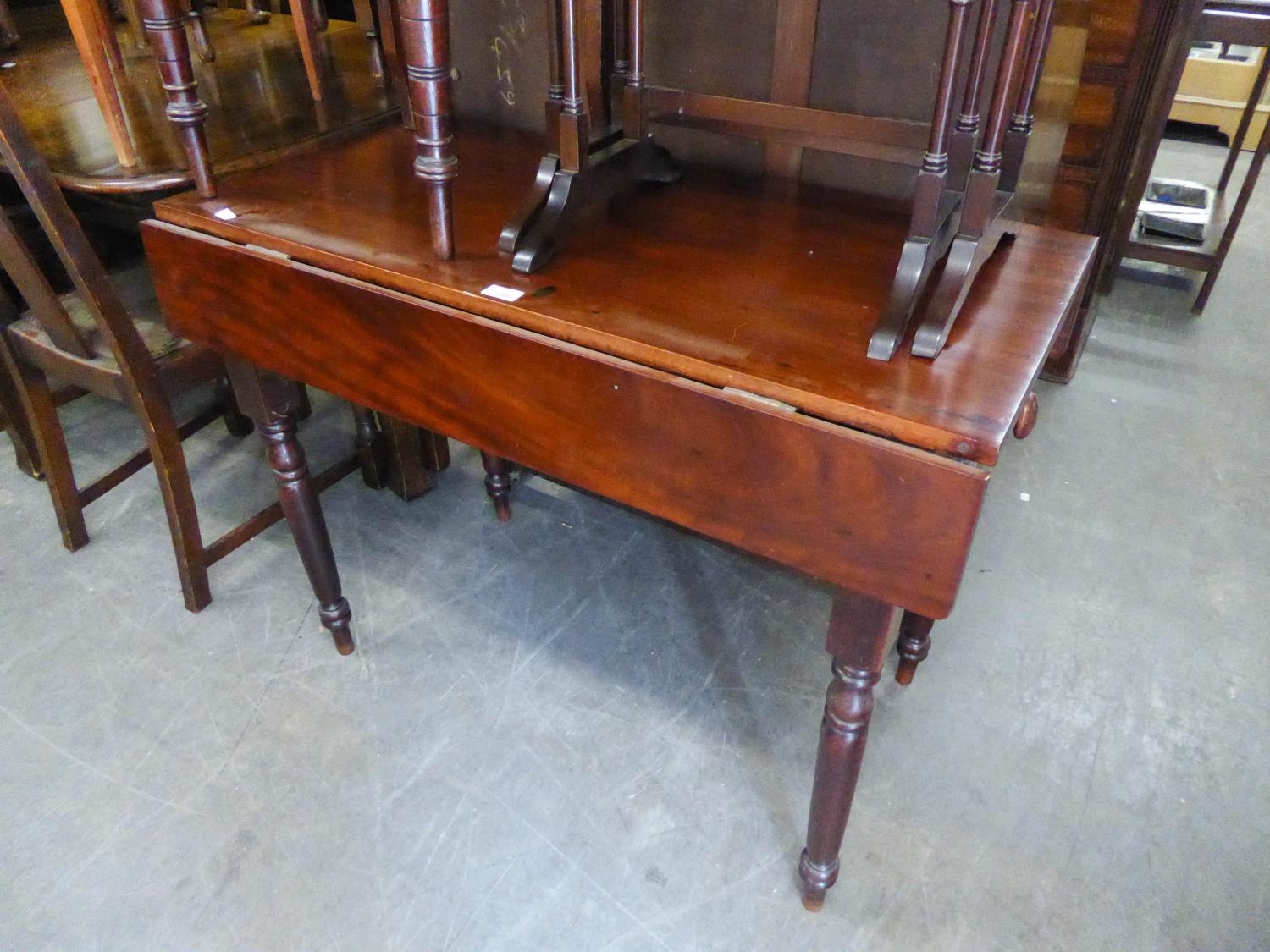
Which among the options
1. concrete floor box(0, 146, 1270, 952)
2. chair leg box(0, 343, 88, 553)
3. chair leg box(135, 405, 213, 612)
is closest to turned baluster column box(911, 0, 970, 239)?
concrete floor box(0, 146, 1270, 952)

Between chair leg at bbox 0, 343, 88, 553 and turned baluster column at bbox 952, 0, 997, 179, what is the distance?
1641 millimetres

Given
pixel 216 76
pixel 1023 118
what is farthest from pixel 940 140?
pixel 216 76

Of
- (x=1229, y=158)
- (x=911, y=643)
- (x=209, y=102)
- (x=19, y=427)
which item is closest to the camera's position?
(x=911, y=643)

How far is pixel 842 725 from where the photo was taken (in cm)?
106

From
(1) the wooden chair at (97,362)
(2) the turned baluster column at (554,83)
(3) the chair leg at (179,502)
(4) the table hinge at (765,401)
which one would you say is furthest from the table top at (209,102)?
(4) the table hinge at (765,401)

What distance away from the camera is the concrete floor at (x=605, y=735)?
4.13 ft

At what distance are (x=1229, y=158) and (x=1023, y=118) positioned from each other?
237cm

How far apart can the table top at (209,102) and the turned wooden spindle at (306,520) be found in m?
0.41

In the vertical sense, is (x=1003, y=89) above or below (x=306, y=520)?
above

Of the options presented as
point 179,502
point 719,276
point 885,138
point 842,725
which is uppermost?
point 885,138

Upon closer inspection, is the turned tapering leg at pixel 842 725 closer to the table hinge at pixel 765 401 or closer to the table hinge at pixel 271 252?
the table hinge at pixel 765 401

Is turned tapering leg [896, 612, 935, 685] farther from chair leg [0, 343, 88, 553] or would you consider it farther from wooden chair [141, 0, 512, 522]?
chair leg [0, 343, 88, 553]

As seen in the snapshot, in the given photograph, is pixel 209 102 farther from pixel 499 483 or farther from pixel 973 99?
pixel 973 99

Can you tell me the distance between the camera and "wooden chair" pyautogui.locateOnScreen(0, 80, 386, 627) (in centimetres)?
136
